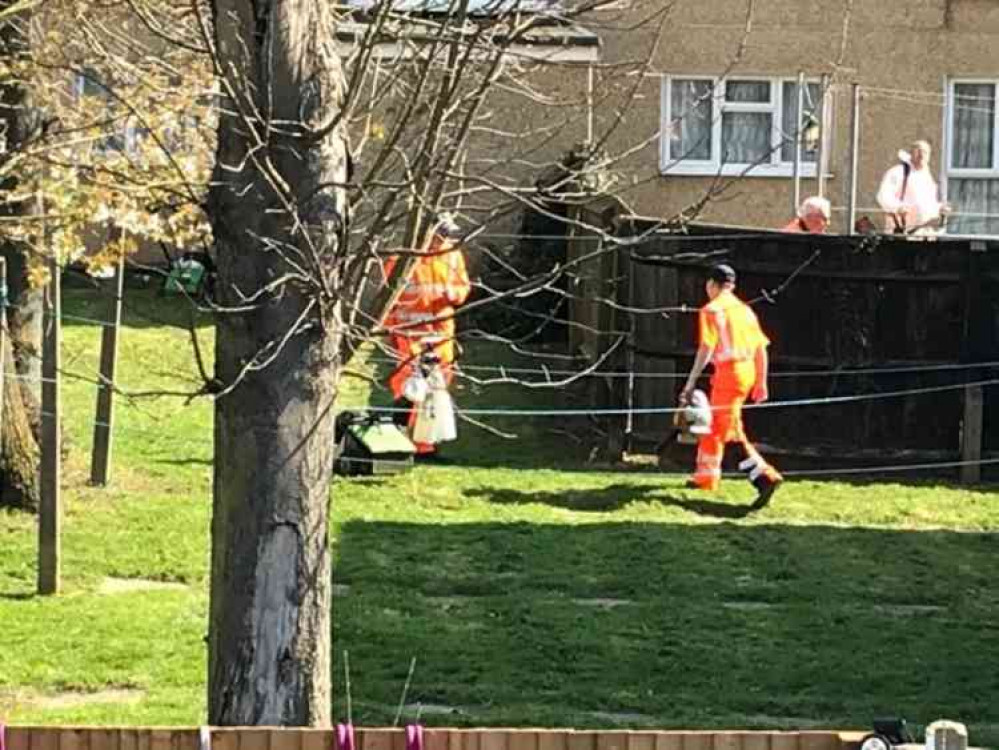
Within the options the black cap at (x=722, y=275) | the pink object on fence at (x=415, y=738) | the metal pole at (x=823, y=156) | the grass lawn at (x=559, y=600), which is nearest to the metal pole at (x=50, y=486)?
the grass lawn at (x=559, y=600)

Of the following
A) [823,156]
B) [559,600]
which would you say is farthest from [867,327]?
[823,156]

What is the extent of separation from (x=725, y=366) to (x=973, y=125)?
12689 mm

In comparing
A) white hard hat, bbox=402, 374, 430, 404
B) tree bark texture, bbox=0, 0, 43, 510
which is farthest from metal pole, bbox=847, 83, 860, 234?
tree bark texture, bbox=0, 0, 43, 510

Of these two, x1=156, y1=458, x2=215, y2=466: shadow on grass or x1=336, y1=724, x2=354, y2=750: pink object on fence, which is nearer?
x1=336, y1=724, x2=354, y2=750: pink object on fence

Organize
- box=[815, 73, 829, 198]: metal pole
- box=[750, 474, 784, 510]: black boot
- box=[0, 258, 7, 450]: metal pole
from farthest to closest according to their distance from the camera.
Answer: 1. box=[815, 73, 829, 198]: metal pole
2. box=[750, 474, 784, 510]: black boot
3. box=[0, 258, 7, 450]: metal pole

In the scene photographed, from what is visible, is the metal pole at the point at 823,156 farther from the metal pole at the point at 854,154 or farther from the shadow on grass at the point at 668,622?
the shadow on grass at the point at 668,622

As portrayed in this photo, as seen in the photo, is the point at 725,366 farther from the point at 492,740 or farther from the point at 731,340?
the point at 492,740

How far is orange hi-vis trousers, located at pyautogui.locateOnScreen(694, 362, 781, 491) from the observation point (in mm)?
14680

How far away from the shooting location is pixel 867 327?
52.9ft

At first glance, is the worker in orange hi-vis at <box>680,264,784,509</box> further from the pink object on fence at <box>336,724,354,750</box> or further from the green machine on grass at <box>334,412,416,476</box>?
the pink object on fence at <box>336,724,354,750</box>

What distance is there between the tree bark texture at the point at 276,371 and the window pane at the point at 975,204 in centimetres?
2148

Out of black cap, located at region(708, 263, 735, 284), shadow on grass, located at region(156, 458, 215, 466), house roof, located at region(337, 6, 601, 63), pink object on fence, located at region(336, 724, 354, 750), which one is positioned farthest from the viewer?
shadow on grass, located at region(156, 458, 215, 466)

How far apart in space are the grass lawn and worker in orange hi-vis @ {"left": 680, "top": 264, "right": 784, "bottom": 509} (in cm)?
Answer: 30

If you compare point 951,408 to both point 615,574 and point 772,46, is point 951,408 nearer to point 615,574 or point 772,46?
point 615,574
